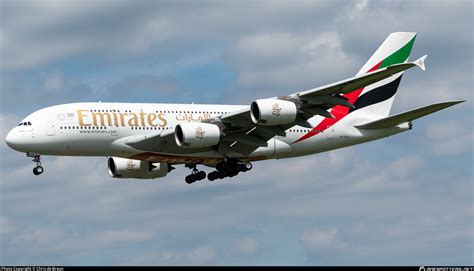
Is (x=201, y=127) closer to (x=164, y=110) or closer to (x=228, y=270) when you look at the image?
(x=164, y=110)

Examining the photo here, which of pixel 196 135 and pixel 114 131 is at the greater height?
pixel 114 131

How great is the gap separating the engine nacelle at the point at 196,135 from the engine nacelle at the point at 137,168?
29.6 feet

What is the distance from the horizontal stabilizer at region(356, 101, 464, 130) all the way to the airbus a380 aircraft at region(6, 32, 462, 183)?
0.22ft

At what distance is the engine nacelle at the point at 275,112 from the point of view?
187 ft

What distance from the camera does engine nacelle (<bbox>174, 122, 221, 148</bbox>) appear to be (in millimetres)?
58656

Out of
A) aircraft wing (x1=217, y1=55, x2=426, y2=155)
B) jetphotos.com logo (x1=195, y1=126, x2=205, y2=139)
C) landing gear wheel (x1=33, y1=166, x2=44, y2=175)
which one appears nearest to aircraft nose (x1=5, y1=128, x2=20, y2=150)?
landing gear wheel (x1=33, y1=166, x2=44, y2=175)

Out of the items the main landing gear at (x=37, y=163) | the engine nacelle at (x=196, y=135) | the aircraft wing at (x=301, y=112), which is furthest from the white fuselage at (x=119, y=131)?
the aircraft wing at (x=301, y=112)

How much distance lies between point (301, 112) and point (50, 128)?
1531 centimetres

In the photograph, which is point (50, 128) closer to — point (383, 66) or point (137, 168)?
point (137, 168)

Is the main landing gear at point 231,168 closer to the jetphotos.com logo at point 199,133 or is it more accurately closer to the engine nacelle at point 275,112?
the jetphotos.com logo at point 199,133

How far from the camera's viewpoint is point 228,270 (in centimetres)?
4375

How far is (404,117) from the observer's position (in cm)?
6222

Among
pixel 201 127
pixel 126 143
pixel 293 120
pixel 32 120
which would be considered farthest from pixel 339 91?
pixel 32 120

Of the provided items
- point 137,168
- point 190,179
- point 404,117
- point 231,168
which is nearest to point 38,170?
point 137,168
